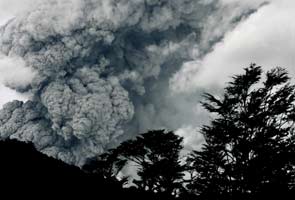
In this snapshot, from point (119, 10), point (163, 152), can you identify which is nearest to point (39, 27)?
point (119, 10)

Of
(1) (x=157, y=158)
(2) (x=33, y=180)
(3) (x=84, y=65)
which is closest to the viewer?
(2) (x=33, y=180)

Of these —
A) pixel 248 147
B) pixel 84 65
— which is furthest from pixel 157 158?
pixel 84 65

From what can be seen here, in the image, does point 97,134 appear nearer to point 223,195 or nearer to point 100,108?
point 100,108

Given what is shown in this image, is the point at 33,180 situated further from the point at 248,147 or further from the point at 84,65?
the point at 84,65

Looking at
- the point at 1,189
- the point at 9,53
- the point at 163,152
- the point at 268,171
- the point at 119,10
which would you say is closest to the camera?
the point at 1,189

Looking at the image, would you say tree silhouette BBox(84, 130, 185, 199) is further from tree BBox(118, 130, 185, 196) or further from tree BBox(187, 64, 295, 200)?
tree BBox(187, 64, 295, 200)

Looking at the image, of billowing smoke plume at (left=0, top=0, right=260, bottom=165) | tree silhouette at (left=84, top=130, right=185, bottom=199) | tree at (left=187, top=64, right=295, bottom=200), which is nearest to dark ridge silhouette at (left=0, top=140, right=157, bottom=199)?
tree at (left=187, top=64, right=295, bottom=200)

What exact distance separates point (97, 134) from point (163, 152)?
108468mm

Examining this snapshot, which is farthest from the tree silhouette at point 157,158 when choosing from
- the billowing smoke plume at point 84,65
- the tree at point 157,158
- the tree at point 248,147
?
the billowing smoke plume at point 84,65

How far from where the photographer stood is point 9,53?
123375mm

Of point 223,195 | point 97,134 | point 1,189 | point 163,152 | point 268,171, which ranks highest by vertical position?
point 97,134

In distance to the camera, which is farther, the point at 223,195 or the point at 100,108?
the point at 100,108

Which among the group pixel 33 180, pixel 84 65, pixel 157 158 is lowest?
pixel 33 180

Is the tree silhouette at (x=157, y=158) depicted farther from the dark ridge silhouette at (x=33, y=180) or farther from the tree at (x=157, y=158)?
the dark ridge silhouette at (x=33, y=180)
